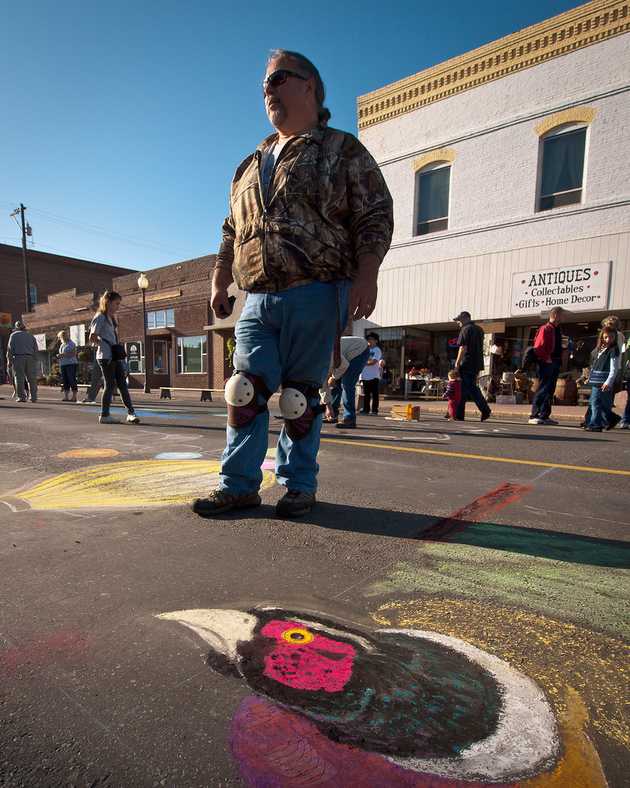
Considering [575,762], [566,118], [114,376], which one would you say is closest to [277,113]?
[575,762]

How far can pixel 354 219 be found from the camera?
83.1 inches

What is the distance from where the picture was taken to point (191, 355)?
22859mm

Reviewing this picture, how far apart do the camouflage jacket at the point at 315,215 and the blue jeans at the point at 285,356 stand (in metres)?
0.09

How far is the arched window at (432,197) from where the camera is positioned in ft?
45.1

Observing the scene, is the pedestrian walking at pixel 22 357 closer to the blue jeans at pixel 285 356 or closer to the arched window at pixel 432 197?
the blue jeans at pixel 285 356

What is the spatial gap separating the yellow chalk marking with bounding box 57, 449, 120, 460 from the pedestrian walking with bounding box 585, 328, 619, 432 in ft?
19.2

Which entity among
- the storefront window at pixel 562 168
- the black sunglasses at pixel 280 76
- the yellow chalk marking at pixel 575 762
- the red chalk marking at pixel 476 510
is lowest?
the red chalk marking at pixel 476 510

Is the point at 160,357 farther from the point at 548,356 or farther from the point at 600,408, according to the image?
the point at 600,408

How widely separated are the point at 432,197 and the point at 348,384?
417 inches

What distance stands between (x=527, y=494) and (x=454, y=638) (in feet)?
5.02

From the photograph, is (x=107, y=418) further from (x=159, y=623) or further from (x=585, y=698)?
(x=585, y=698)

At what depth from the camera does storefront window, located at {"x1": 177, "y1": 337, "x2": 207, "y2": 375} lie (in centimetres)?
2225

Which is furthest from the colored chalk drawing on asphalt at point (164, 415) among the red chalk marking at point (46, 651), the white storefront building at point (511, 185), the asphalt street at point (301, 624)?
the white storefront building at point (511, 185)

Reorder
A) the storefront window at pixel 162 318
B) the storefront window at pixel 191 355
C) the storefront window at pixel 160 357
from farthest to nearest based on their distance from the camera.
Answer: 1. the storefront window at pixel 160 357
2. the storefront window at pixel 162 318
3. the storefront window at pixel 191 355
